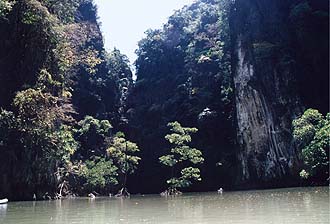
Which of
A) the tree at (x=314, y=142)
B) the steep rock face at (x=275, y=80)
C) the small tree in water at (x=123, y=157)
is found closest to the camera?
the tree at (x=314, y=142)

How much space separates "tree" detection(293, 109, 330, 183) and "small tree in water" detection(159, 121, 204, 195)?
7863mm

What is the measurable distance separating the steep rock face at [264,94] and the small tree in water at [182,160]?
2.97 m

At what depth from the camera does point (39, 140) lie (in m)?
21.8

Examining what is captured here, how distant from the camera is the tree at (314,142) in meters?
18.9

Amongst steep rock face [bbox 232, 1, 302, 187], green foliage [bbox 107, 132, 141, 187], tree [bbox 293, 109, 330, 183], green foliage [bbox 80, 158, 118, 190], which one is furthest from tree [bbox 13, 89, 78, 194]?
tree [bbox 293, 109, 330, 183]

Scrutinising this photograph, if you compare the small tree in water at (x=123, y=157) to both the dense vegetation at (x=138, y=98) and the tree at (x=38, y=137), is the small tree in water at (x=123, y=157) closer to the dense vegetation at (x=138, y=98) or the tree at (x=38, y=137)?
the dense vegetation at (x=138, y=98)

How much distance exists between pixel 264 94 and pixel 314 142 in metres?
7.52

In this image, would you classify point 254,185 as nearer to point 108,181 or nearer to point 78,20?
point 108,181

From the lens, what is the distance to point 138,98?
36188 mm

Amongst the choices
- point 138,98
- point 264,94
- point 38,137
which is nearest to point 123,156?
point 138,98

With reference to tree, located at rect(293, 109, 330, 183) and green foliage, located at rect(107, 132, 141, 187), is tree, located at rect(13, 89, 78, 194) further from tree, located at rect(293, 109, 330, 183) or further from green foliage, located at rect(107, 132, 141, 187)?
tree, located at rect(293, 109, 330, 183)

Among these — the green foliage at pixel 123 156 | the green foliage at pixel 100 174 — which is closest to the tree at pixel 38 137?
the green foliage at pixel 100 174

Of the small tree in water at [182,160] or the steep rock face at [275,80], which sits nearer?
the steep rock face at [275,80]

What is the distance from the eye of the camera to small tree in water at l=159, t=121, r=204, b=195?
27.1 meters
